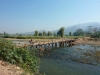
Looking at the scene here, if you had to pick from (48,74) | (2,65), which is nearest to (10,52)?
(2,65)

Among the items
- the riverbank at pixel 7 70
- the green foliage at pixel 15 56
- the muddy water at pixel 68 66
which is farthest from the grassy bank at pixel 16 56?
the muddy water at pixel 68 66

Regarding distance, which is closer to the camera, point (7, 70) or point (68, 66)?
point (7, 70)

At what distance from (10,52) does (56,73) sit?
6.38 metres

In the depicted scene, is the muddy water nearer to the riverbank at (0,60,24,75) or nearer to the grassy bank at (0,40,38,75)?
the grassy bank at (0,40,38,75)

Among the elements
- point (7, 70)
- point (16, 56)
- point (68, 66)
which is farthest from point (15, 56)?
point (68, 66)

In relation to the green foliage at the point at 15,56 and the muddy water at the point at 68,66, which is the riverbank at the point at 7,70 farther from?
the muddy water at the point at 68,66

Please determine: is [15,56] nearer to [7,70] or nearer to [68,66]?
[7,70]

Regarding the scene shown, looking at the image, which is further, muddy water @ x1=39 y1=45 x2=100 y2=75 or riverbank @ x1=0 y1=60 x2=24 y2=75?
muddy water @ x1=39 y1=45 x2=100 y2=75

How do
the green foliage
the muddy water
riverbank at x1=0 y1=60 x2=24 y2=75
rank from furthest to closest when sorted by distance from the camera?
1. the muddy water
2. the green foliage
3. riverbank at x1=0 y1=60 x2=24 y2=75

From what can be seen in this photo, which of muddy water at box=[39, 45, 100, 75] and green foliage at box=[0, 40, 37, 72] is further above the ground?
green foliage at box=[0, 40, 37, 72]

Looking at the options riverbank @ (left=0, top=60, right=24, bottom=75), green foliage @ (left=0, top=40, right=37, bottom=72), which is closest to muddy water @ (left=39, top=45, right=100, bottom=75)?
green foliage @ (left=0, top=40, right=37, bottom=72)

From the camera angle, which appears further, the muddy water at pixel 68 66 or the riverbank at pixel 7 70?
the muddy water at pixel 68 66

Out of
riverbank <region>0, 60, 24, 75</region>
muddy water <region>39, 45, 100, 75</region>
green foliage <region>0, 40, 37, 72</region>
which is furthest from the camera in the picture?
muddy water <region>39, 45, 100, 75</region>

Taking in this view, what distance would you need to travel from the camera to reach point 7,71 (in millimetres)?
6621
